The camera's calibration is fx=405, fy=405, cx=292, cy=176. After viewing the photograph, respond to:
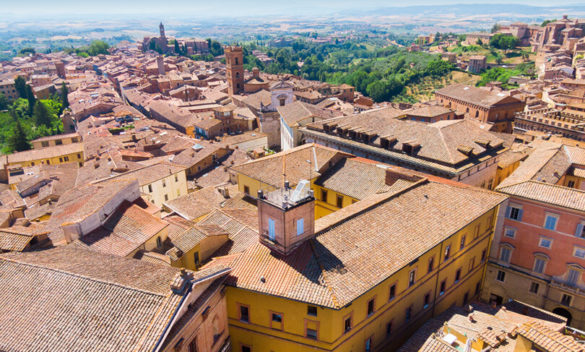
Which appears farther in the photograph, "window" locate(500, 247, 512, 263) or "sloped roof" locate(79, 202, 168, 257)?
"window" locate(500, 247, 512, 263)

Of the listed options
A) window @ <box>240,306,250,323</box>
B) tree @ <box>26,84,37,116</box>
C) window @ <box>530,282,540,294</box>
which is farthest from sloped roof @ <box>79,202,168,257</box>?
tree @ <box>26,84,37,116</box>

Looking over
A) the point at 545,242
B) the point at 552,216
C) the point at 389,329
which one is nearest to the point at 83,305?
the point at 389,329

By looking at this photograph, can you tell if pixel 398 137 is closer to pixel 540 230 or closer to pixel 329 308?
pixel 540 230

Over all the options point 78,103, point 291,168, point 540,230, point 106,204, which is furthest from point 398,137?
point 78,103

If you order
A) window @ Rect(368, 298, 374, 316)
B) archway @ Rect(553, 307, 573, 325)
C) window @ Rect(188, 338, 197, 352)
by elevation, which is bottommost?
archway @ Rect(553, 307, 573, 325)

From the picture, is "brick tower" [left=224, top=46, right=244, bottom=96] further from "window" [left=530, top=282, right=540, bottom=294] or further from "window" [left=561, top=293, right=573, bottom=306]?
"window" [left=561, top=293, right=573, bottom=306]

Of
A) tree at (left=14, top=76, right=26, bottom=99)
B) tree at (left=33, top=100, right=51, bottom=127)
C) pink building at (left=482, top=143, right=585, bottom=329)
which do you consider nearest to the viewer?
pink building at (left=482, top=143, right=585, bottom=329)
